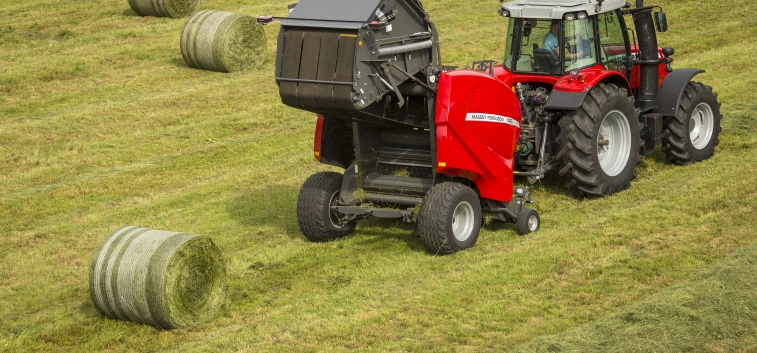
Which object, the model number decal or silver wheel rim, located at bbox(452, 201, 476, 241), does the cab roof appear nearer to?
the model number decal

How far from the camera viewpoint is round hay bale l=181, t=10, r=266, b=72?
722 inches

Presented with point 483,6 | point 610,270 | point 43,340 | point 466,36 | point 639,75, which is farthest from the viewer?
point 483,6

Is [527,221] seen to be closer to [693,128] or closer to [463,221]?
[463,221]

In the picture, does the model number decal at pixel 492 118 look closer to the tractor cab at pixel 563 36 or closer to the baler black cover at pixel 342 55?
the baler black cover at pixel 342 55

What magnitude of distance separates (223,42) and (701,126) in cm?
902

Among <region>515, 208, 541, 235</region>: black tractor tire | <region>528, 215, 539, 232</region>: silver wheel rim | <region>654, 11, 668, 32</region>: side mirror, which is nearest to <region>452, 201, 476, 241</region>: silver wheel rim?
<region>515, 208, 541, 235</region>: black tractor tire

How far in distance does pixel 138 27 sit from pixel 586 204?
43.5 feet

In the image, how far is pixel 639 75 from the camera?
12547 mm

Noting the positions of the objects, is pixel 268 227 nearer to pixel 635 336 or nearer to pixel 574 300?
pixel 574 300

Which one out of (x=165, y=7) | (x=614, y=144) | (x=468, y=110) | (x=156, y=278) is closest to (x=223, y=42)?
(x=165, y=7)

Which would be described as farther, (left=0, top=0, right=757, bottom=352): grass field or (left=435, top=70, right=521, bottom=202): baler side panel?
(left=435, top=70, right=521, bottom=202): baler side panel

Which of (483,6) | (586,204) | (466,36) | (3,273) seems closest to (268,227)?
(3,273)

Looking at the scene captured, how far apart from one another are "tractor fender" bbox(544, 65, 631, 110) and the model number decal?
717 millimetres

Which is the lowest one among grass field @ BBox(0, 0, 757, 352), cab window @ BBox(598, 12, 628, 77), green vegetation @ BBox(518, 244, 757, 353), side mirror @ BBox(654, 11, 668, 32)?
grass field @ BBox(0, 0, 757, 352)
